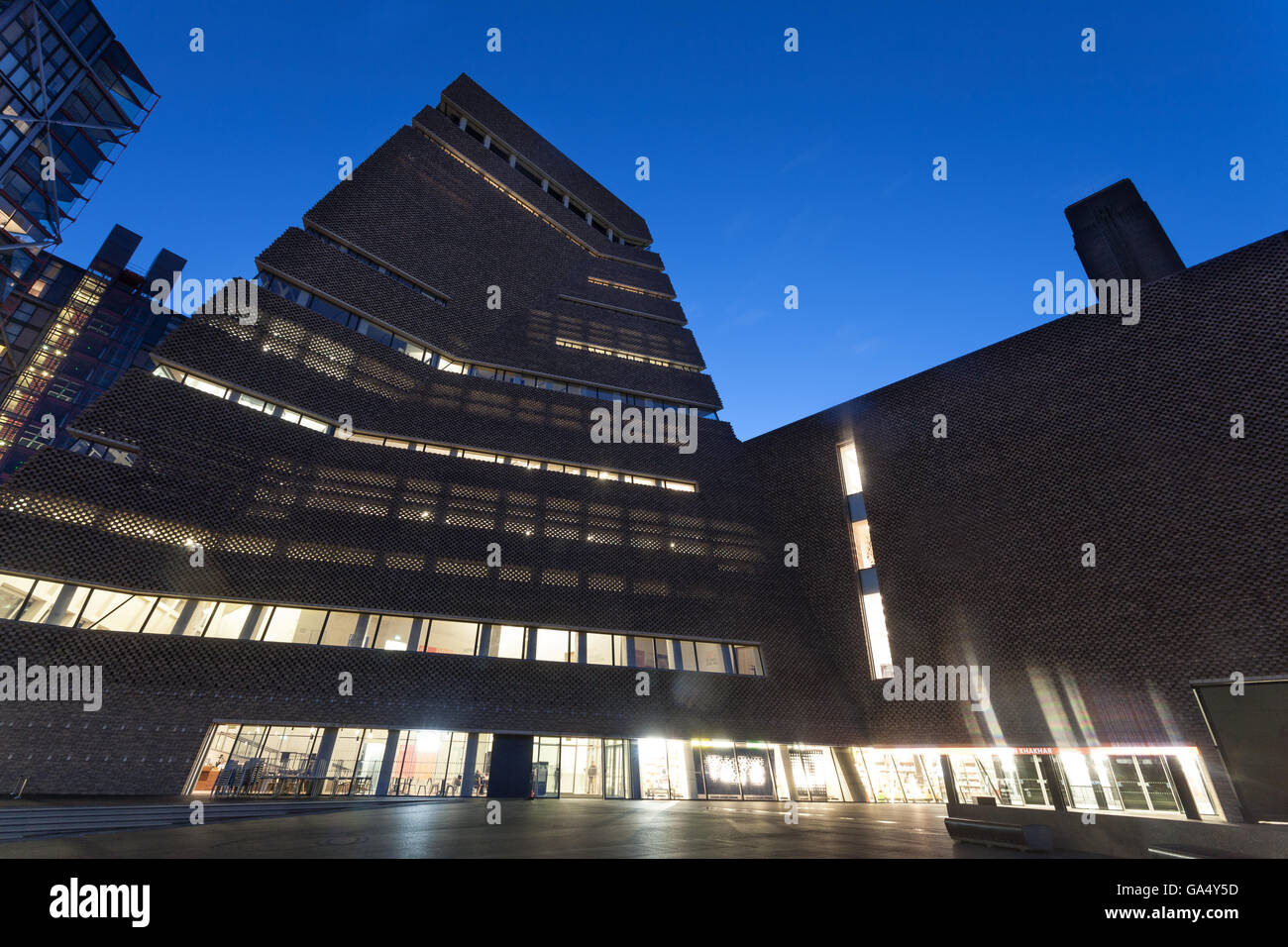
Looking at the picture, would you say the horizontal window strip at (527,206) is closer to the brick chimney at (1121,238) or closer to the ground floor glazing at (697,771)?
the brick chimney at (1121,238)

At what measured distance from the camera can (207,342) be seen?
85.8 feet

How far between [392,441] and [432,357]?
279 inches

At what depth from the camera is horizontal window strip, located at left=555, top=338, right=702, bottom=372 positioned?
129 feet

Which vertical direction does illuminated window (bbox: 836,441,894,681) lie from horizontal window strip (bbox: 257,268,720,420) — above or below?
below

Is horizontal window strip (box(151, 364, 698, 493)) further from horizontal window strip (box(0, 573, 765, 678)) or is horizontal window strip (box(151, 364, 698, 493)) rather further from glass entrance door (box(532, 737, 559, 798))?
glass entrance door (box(532, 737, 559, 798))

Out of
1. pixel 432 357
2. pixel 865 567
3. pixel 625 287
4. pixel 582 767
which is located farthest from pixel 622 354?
pixel 582 767

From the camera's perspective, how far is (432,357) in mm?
33844

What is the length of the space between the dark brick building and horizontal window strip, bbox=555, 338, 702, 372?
18.4 ft

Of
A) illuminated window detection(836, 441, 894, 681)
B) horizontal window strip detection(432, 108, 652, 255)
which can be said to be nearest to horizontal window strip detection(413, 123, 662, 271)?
horizontal window strip detection(432, 108, 652, 255)

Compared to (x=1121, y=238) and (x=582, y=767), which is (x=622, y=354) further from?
(x=1121, y=238)

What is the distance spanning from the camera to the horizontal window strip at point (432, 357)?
30.4m

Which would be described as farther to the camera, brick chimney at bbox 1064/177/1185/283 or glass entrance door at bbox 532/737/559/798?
brick chimney at bbox 1064/177/1185/283
